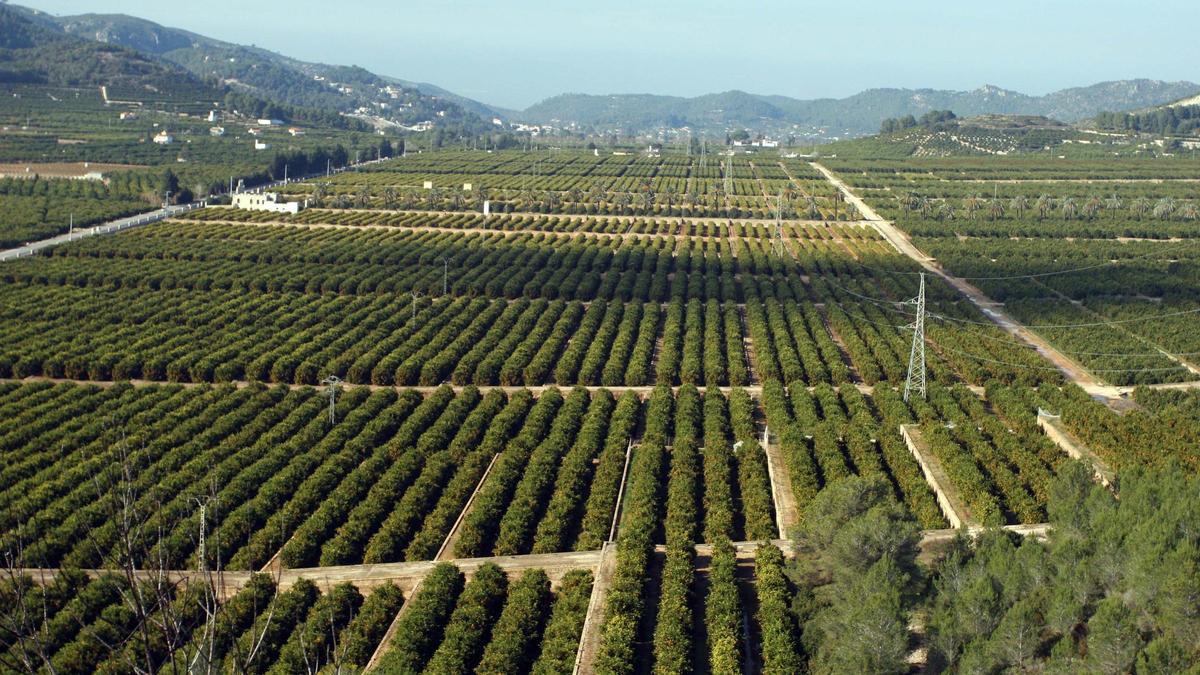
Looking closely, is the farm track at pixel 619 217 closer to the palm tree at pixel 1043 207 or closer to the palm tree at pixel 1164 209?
the palm tree at pixel 1043 207

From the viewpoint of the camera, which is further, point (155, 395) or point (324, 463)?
point (155, 395)

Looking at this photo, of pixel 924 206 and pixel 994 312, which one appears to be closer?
pixel 994 312

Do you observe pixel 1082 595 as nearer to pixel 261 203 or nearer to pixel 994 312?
pixel 994 312

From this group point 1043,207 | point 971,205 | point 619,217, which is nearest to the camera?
point 619,217

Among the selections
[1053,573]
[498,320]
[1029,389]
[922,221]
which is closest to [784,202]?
[922,221]

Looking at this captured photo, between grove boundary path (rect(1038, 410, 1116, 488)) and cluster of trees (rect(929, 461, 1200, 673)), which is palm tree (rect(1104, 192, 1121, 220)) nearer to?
grove boundary path (rect(1038, 410, 1116, 488))

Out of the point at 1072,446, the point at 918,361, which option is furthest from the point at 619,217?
the point at 1072,446

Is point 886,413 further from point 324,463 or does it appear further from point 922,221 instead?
point 922,221

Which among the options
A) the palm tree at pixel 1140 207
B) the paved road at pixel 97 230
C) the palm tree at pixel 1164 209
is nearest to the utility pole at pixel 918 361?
the paved road at pixel 97 230
